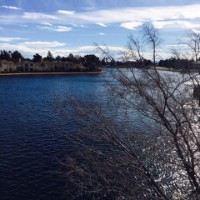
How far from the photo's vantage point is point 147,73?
403 inches

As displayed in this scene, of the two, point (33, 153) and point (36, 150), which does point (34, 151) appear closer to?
point (36, 150)

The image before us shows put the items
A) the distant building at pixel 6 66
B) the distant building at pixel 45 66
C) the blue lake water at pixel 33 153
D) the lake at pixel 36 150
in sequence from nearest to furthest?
the lake at pixel 36 150 → the blue lake water at pixel 33 153 → the distant building at pixel 6 66 → the distant building at pixel 45 66

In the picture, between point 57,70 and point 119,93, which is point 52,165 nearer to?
point 119,93

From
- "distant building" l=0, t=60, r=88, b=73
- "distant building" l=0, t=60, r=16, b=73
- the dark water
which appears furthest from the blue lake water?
"distant building" l=0, t=60, r=88, b=73

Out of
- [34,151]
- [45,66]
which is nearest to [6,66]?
[45,66]

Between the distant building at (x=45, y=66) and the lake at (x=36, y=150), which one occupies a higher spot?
the distant building at (x=45, y=66)

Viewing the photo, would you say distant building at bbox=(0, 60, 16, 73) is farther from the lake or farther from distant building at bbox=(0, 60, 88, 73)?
the lake

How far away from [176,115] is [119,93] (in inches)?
70.6

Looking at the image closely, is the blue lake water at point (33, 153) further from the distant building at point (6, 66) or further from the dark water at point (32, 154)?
the distant building at point (6, 66)

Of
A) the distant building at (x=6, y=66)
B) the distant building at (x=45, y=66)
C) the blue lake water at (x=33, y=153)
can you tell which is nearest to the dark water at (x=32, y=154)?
the blue lake water at (x=33, y=153)

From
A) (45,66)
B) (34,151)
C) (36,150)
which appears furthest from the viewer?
(45,66)

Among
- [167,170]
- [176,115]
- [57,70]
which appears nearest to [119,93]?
[176,115]

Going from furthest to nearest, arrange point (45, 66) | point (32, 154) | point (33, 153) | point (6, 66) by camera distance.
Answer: point (45, 66)
point (6, 66)
point (33, 153)
point (32, 154)

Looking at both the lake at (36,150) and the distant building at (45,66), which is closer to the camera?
the lake at (36,150)
